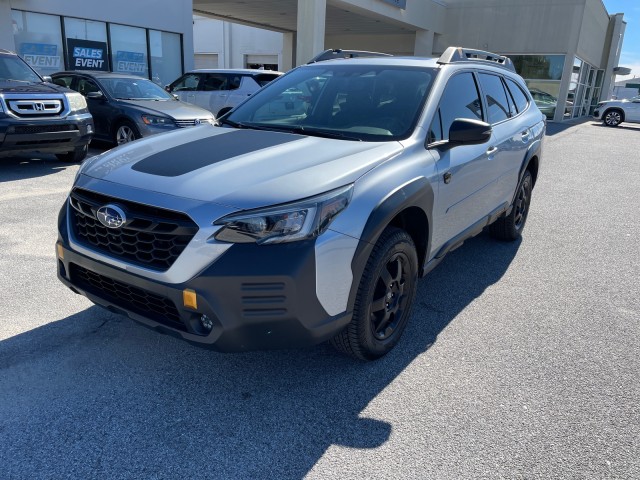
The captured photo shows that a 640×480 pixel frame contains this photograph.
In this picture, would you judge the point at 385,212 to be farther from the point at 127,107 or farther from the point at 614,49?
the point at 614,49

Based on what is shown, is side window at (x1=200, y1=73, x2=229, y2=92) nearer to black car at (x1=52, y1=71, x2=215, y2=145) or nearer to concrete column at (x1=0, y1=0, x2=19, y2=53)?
black car at (x1=52, y1=71, x2=215, y2=145)

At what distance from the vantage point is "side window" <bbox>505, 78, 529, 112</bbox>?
17.0 ft

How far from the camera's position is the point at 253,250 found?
2336 millimetres

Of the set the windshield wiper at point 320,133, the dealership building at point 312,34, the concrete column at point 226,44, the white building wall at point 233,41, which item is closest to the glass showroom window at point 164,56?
the dealership building at point 312,34

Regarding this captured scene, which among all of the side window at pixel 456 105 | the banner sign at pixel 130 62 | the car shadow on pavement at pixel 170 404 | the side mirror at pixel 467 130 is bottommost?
the car shadow on pavement at pixel 170 404

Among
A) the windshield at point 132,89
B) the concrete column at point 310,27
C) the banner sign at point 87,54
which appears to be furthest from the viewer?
the concrete column at point 310,27

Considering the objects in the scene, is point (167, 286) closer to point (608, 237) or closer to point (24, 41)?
point (608, 237)

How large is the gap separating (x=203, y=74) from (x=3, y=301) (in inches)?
410

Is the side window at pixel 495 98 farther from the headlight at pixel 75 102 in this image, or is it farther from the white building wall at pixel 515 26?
the white building wall at pixel 515 26

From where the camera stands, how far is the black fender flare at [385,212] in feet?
8.56

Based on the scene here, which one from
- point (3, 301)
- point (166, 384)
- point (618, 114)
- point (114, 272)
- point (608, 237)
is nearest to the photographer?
point (114, 272)

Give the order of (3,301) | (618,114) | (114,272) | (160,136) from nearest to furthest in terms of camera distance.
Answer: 1. (114,272)
2. (160,136)
3. (3,301)
4. (618,114)

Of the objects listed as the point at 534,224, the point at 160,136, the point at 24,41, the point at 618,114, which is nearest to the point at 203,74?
the point at 24,41

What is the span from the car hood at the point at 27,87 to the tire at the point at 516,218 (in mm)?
6879
